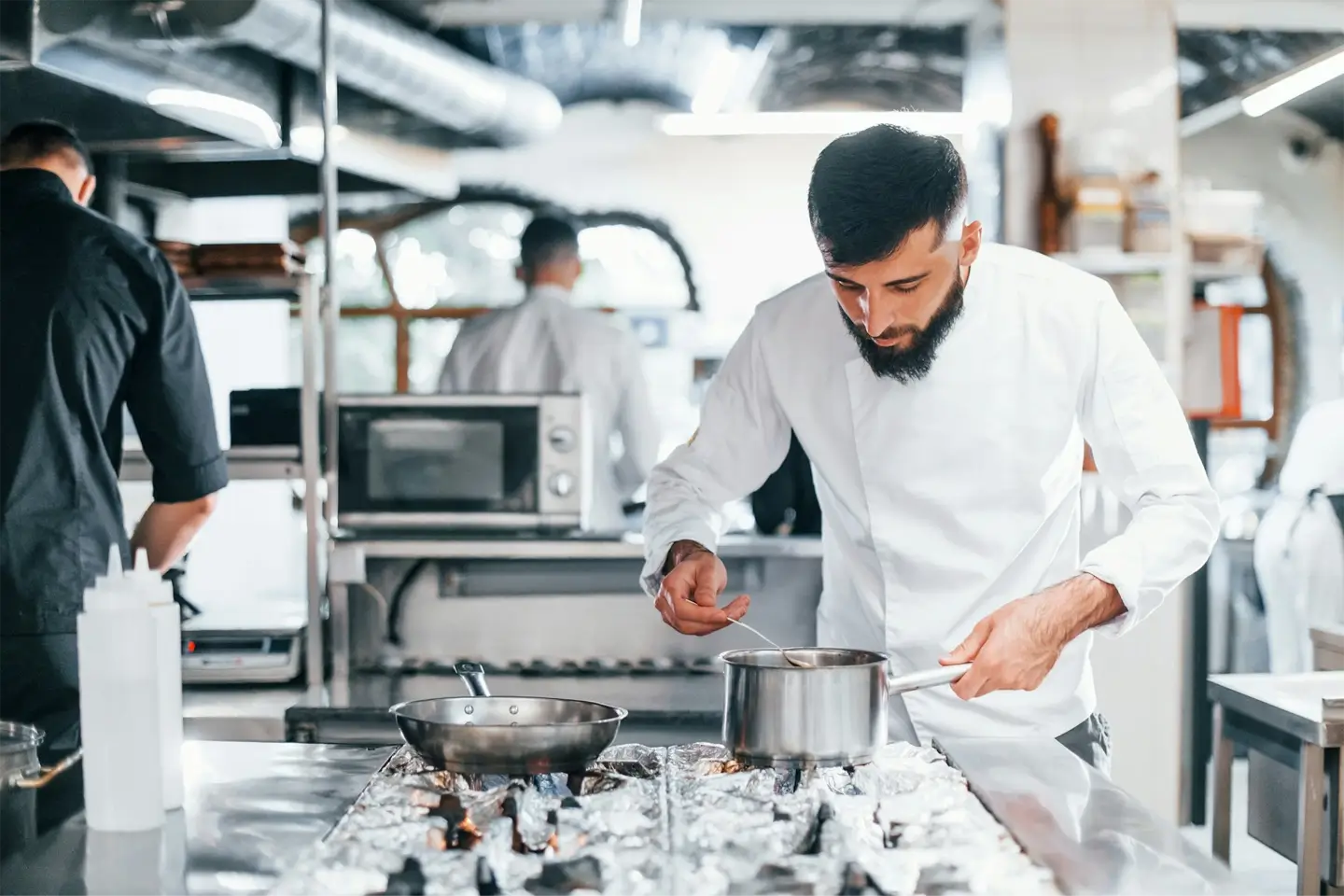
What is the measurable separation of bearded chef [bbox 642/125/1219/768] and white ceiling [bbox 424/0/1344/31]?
14.9 ft

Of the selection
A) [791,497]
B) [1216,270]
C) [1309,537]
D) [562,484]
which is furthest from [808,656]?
[1309,537]

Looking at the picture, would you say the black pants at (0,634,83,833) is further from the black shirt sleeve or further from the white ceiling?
the white ceiling

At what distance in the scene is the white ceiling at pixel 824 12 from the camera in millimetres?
5980

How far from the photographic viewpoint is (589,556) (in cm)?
297

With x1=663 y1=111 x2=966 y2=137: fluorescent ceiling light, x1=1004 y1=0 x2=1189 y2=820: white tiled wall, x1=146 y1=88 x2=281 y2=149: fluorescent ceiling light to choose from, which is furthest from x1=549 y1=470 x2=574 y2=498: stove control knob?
x1=663 y1=111 x2=966 y2=137: fluorescent ceiling light

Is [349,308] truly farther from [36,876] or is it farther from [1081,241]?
[36,876]

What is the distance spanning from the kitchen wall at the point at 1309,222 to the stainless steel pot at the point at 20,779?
8.34 meters

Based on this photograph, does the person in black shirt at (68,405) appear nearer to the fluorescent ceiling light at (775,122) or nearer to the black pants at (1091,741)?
the black pants at (1091,741)

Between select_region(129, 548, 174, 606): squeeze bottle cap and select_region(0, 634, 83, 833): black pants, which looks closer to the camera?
select_region(129, 548, 174, 606): squeeze bottle cap

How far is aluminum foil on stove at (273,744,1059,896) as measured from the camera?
1.01 metres

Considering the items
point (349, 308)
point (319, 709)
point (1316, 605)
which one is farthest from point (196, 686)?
point (349, 308)

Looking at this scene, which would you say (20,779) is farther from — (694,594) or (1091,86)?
(1091,86)

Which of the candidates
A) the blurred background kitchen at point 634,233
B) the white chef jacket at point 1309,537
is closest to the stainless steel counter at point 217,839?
the blurred background kitchen at point 634,233

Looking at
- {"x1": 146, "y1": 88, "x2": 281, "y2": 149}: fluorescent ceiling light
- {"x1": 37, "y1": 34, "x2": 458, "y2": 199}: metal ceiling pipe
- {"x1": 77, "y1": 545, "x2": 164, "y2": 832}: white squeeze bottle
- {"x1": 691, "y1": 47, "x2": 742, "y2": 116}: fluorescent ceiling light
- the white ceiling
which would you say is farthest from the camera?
{"x1": 691, "y1": 47, "x2": 742, "y2": 116}: fluorescent ceiling light
